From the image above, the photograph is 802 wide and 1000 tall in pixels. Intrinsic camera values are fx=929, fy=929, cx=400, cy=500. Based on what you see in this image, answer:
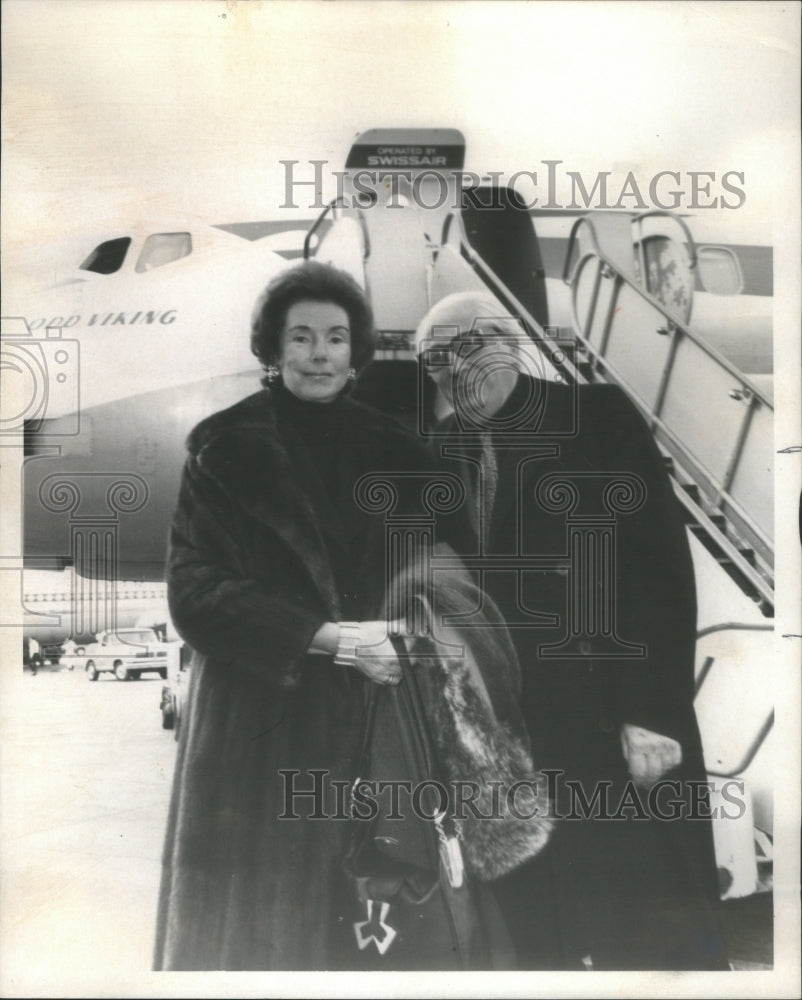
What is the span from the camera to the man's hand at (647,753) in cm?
296

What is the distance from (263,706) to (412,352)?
1208 millimetres

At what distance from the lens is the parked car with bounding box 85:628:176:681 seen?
2.94m

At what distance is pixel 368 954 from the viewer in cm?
293

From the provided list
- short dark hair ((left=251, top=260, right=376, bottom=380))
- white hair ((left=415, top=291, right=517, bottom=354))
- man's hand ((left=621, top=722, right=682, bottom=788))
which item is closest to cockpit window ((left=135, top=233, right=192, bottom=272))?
short dark hair ((left=251, top=260, right=376, bottom=380))

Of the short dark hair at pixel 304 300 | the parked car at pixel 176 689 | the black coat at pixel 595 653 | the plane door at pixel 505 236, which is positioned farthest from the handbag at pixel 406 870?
the plane door at pixel 505 236

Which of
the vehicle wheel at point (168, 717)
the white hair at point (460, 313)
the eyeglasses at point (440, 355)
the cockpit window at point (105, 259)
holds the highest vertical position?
the cockpit window at point (105, 259)

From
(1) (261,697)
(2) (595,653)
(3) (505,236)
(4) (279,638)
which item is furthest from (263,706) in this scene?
(3) (505,236)

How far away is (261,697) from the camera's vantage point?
290 centimetres

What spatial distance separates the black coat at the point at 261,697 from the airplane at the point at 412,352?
19 centimetres

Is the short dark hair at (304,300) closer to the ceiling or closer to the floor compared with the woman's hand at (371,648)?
closer to the ceiling

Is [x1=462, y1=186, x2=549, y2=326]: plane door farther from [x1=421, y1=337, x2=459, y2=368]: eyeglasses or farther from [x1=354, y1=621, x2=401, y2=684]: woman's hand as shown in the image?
[x1=354, y1=621, x2=401, y2=684]: woman's hand

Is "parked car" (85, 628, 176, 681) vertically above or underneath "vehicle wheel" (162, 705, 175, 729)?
above

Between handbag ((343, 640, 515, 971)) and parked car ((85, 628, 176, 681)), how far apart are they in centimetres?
68

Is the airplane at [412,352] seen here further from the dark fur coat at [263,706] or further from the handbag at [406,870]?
the handbag at [406,870]
